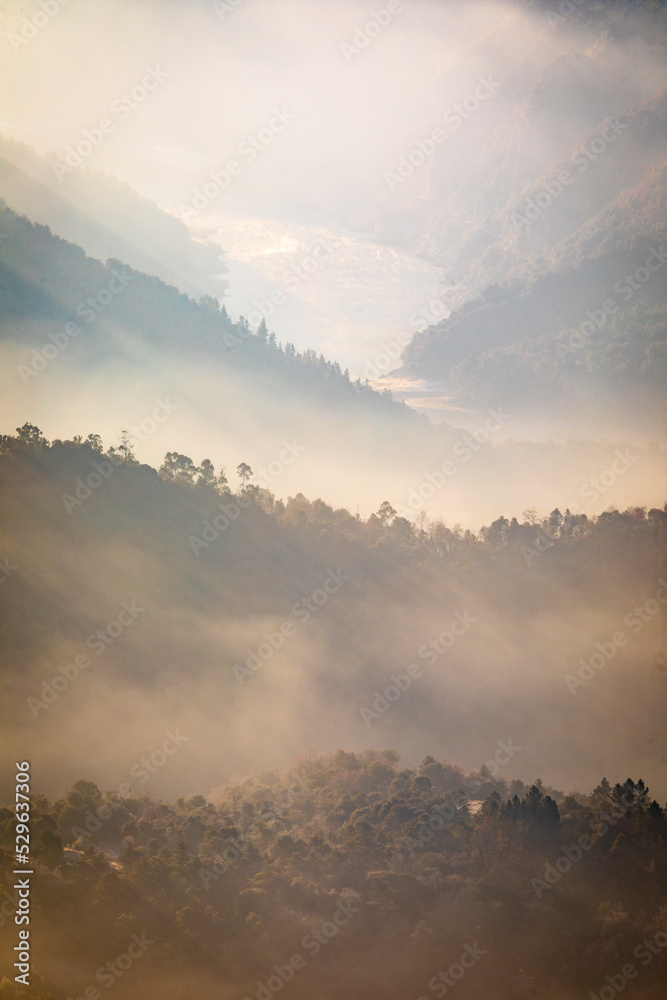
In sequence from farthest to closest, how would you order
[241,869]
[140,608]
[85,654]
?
[140,608], [85,654], [241,869]

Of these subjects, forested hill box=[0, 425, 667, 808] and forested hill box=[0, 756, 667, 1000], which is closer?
forested hill box=[0, 756, 667, 1000]

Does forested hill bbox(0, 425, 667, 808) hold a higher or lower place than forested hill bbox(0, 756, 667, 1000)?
higher

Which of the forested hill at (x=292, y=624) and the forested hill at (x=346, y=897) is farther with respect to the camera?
the forested hill at (x=292, y=624)

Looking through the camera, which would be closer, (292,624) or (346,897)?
(346,897)

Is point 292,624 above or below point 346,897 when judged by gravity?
above

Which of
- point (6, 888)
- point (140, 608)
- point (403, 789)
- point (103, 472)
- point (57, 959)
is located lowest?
point (57, 959)

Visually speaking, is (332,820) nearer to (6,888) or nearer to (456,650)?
(6,888)

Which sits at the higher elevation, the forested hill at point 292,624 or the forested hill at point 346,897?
the forested hill at point 292,624

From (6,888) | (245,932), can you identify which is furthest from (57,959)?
(245,932)

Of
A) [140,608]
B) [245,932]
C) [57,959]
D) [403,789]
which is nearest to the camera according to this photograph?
[57,959]

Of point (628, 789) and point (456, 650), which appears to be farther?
point (456, 650)

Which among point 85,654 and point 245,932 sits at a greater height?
point 85,654
